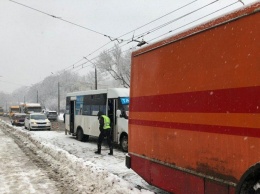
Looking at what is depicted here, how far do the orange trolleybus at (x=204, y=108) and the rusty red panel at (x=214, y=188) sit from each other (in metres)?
0.01

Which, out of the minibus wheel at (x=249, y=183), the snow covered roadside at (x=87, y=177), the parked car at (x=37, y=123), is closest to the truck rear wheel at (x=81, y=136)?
the snow covered roadside at (x=87, y=177)

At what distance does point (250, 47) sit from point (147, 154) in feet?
10.6

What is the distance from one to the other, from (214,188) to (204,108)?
1084 mm

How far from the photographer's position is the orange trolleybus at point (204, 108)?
4023mm

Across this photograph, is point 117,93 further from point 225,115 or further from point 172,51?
point 225,115

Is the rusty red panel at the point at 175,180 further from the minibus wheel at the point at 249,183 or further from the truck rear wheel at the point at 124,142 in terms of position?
the truck rear wheel at the point at 124,142

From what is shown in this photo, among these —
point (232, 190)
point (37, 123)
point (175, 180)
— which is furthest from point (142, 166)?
point (37, 123)

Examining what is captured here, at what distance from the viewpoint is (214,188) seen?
4.55 m

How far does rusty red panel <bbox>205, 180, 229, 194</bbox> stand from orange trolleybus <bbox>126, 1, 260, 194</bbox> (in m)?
0.01

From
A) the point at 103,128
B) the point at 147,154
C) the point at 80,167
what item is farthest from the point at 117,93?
the point at 147,154

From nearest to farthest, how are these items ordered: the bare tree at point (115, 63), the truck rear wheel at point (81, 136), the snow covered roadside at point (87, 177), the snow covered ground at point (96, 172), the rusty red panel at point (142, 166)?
the rusty red panel at point (142, 166) → the snow covered roadside at point (87, 177) → the snow covered ground at point (96, 172) → the truck rear wheel at point (81, 136) → the bare tree at point (115, 63)

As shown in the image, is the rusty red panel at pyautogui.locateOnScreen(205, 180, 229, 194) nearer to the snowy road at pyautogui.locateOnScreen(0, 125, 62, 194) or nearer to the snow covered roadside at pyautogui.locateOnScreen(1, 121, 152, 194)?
the snow covered roadside at pyautogui.locateOnScreen(1, 121, 152, 194)

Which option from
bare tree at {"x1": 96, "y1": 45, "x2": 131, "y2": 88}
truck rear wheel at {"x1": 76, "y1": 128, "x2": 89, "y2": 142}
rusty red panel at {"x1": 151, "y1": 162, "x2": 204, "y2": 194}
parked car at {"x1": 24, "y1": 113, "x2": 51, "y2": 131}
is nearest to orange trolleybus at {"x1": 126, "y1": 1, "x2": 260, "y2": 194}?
rusty red panel at {"x1": 151, "y1": 162, "x2": 204, "y2": 194}

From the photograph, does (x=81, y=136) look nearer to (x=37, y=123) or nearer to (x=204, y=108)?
(x=37, y=123)
